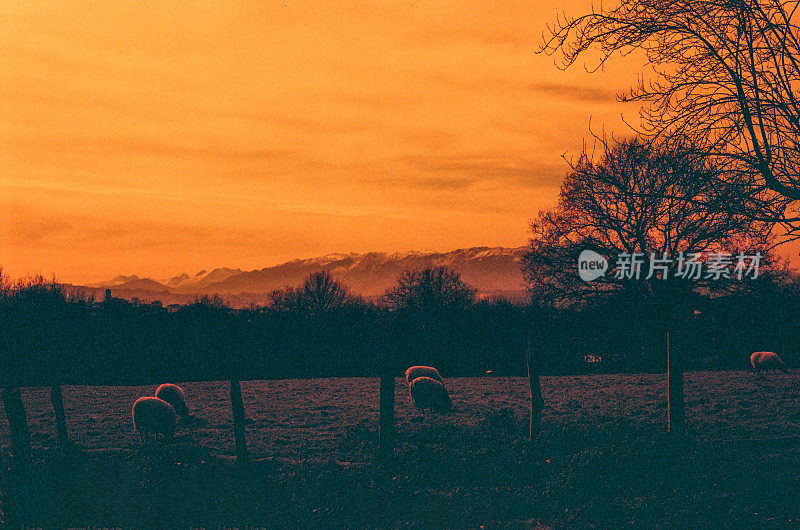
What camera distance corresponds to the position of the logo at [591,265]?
58.6ft

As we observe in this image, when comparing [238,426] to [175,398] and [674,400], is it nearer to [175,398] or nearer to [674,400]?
[175,398]

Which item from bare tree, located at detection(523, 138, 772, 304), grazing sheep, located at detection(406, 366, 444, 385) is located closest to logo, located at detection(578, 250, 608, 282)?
bare tree, located at detection(523, 138, 772, 304)

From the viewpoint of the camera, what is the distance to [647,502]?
9.67 meters

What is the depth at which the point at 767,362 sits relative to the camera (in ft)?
109

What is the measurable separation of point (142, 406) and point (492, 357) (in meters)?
24.6

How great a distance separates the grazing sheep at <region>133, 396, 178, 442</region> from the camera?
59.3 ft

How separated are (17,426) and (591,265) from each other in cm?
1461

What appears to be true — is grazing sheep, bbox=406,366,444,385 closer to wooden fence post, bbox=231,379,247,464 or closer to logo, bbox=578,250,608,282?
logo, bbox=578,250,608,282

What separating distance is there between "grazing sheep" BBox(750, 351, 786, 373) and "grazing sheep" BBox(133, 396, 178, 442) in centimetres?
3039

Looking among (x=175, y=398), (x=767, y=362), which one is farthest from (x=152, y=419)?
(x=767, y=362)

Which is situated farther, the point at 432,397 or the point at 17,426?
the point at 432,397

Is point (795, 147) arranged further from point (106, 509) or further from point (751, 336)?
point (751, 336)

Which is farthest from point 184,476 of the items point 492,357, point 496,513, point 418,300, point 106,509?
point 418,300

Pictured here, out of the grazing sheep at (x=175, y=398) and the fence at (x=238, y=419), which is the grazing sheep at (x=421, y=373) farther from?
the fence at (x=238, y=419)
